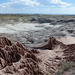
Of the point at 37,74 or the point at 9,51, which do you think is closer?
the point at 37,74

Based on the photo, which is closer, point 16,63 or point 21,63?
point 16,63

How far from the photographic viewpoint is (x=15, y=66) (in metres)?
11.6

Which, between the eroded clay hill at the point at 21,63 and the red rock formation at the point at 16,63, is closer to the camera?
the red rock formation at the point at 16,63

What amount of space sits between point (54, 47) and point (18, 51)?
9.84 metres

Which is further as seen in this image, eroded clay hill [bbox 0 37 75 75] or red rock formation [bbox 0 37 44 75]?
eroded clay hill [bbox 0 37 75 75]

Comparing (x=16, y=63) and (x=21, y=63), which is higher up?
(x=16, y=63)

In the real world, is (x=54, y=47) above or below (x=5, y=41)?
below

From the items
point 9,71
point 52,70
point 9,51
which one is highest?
point 9,51

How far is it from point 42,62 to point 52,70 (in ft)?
6.79

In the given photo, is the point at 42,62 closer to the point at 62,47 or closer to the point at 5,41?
the point at 5,41

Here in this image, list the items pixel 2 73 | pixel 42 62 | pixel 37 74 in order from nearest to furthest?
1. pixel 2 73
2. pixel 37 74
3. pixel 42 62

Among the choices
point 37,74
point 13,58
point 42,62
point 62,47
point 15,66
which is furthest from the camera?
point 62,47

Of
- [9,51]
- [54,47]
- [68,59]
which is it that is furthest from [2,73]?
[54,47]

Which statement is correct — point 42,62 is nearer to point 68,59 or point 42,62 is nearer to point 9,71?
point 68,59
